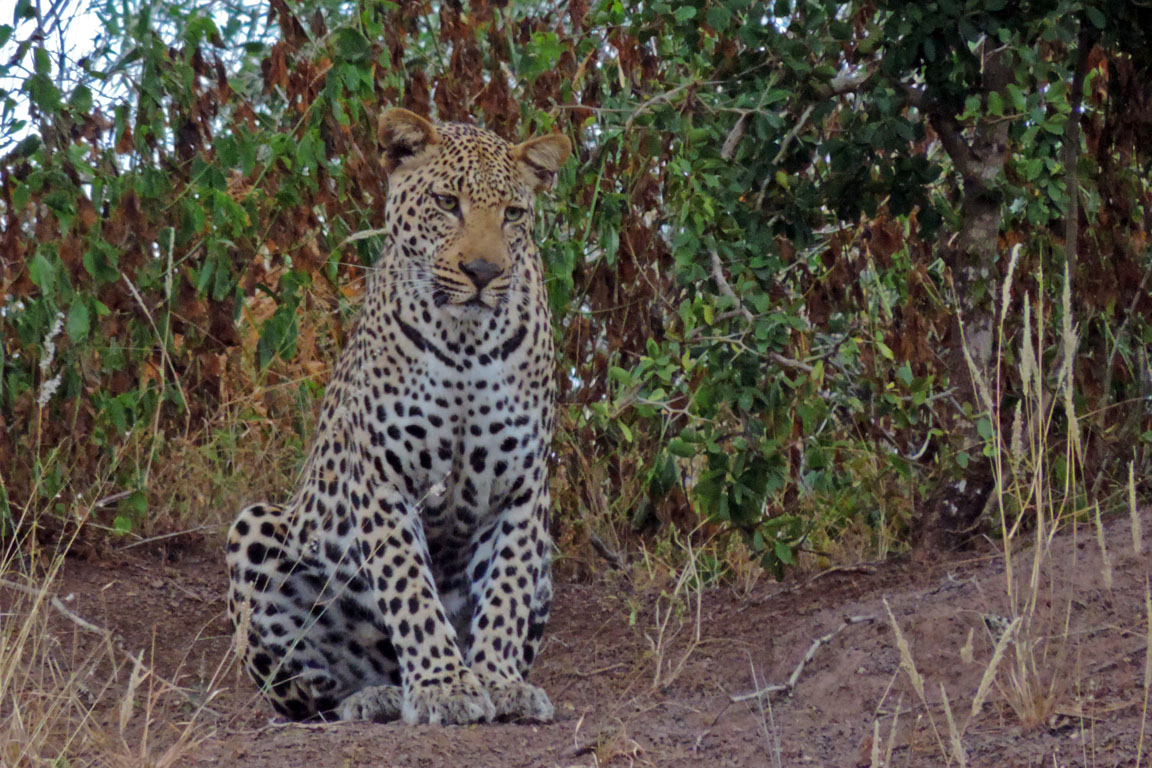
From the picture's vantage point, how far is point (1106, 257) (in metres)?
5.00

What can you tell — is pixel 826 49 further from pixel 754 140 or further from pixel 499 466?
pixel 499 466

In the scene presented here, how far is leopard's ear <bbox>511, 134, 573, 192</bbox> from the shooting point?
4.25 m

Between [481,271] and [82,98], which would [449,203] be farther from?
[82,98]

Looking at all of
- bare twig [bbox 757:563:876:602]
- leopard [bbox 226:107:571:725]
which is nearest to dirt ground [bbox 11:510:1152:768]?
bare twig [bbox 757:563:876:602]

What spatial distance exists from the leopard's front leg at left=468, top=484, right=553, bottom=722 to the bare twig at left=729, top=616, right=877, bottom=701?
0.49 metres

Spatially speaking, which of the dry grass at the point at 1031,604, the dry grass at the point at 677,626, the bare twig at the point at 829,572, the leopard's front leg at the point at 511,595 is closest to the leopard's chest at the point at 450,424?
the leopard's front leg at the point at 511,595

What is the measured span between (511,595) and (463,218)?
0.97 meters

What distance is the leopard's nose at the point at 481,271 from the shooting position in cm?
393

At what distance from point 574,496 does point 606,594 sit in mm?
413

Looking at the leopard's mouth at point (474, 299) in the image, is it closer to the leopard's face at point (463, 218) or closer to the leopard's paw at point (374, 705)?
the leopard's face at point (463, 218)

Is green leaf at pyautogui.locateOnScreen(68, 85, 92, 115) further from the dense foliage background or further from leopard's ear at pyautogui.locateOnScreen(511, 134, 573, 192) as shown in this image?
leopard's ear at pyautogui.locateOnScreen(511, 134, 573, 192)

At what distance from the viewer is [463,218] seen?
4.11m

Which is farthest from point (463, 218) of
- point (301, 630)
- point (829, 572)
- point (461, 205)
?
point (829, 572)

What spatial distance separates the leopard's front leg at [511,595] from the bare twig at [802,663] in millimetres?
492
